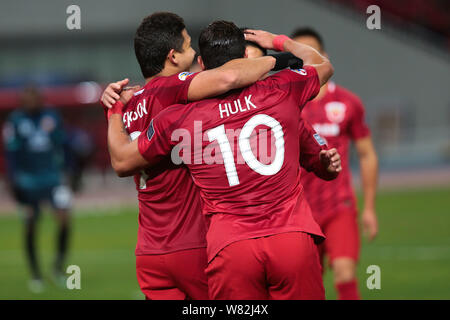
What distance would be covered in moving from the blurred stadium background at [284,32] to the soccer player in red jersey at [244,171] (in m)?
9.16

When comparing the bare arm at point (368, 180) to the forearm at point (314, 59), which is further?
the bare arm at point (368, 180)

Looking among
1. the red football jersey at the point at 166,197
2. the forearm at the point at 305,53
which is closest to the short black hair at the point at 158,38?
the red football jersey at the point at 166,197

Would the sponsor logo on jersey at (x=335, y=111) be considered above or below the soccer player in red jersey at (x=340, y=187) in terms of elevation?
above

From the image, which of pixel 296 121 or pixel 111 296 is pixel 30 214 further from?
pixel 296 121

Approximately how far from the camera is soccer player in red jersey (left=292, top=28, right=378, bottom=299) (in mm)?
6102

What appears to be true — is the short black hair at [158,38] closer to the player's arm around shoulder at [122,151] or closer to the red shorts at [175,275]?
the player's arm around shoulder at [122,151]

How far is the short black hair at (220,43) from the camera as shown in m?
3.90

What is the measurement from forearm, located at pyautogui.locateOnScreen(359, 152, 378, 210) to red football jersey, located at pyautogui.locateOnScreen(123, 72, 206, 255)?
2.68 m

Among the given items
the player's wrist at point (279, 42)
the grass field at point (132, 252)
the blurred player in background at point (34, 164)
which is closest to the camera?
the player's wrist at point (279, 42)

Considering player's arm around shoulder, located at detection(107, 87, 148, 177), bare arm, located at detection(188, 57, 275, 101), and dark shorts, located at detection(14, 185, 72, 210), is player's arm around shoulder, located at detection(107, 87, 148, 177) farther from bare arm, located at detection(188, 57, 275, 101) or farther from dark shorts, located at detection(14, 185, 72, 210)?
dark shorts, located at detection(14, 185, 72, 210)

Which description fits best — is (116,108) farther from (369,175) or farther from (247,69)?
(369,175)

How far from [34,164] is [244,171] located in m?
6.55

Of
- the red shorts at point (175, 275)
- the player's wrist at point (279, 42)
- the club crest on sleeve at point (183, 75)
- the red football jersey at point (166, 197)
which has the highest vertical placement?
the player's wrist at point (279, 42)

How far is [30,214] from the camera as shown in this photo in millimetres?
9812
